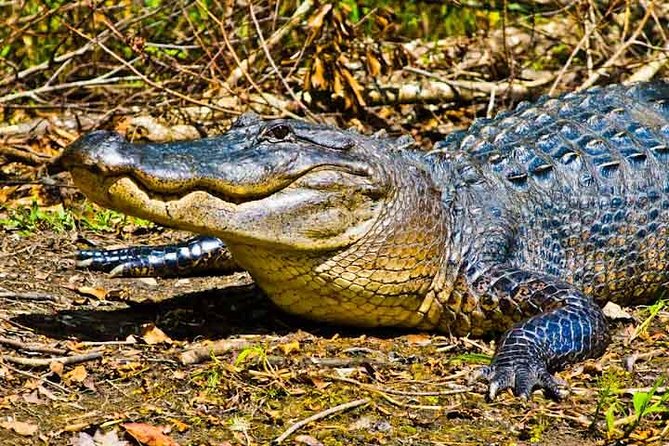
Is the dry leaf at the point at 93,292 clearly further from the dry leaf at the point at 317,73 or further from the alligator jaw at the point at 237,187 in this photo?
the dry leaf at the point at 317,73

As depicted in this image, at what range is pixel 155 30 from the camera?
802 centimetres

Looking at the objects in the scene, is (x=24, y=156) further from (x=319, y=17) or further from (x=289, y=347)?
(x=289, y=347)

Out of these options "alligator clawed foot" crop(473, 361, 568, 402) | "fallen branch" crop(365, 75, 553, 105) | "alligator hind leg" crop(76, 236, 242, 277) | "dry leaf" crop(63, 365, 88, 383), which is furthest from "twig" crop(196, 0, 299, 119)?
"alligator clawed foot" crop(473, 361, 568, 402)

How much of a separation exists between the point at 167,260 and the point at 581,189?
2020 millimetres

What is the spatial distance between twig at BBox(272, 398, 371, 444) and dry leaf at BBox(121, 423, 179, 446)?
323 millimetres

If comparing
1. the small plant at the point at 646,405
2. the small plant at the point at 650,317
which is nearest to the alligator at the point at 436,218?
the small plant at the point at 650,317

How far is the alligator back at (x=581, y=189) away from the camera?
16.3 ft

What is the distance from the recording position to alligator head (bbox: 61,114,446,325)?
13.2 feet

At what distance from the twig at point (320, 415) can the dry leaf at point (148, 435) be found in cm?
32

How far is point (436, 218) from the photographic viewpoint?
4688mm

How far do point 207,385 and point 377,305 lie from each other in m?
0.96

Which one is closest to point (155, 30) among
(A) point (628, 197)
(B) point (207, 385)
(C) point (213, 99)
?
(C) point (213, 99)

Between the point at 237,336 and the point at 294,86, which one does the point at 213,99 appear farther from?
the point at 237,336

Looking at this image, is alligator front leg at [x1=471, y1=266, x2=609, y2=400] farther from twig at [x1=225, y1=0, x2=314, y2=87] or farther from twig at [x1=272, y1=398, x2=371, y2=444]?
twig at [x1=225, y1=0, x2=314, y2=87]
